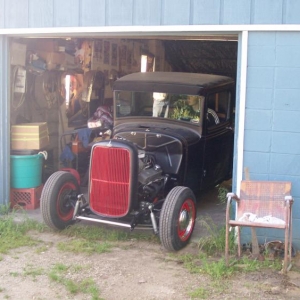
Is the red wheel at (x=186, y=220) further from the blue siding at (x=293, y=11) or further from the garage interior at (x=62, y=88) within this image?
the blue siding at (x=293, y=11)

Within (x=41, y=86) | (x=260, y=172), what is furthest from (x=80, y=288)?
(x=41, y=86)

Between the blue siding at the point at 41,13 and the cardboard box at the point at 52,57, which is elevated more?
the blue siding at the point at 41,13

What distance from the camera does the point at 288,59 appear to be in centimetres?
542

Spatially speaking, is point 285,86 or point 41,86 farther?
point 41,86

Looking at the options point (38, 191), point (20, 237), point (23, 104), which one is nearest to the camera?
point (20, 237)

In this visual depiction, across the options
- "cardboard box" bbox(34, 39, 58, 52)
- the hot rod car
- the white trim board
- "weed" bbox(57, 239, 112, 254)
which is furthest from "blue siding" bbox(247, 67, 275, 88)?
"cardboard box" bbox(34, 39, 58, 52)

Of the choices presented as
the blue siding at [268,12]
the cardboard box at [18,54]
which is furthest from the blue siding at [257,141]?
the cardboard box at [18,54]

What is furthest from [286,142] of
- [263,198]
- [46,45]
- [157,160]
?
[46,45]

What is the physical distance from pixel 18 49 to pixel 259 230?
417 centimetres

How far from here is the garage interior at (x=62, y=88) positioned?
7.23 metres

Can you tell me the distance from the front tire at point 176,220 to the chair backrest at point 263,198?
0.60m

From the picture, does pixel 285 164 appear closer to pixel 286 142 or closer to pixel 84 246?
pixel 286 142

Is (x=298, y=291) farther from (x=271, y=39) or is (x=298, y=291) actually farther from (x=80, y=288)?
(x=271, y=39)

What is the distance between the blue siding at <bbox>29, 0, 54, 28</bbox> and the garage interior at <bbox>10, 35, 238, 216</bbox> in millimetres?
701
